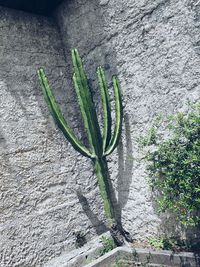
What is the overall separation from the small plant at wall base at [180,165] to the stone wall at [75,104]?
0.31 metres

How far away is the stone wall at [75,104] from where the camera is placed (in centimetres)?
311

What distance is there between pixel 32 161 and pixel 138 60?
173 centimetres

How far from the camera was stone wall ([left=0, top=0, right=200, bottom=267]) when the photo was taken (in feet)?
10.2

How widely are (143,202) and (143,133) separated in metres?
0.82

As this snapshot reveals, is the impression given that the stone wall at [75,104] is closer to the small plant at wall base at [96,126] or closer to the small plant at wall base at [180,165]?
the small plant at wall base at [96,126]

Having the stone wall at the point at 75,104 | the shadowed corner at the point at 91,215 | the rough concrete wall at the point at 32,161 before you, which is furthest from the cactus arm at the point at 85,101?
the shadowed corner at the point at 91,215

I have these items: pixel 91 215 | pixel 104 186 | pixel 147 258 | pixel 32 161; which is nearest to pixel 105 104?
pixel 104 186

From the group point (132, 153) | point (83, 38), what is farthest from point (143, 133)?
point (83, 38)

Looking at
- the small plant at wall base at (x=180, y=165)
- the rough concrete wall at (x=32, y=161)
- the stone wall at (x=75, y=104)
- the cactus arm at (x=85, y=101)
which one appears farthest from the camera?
the cactus arm at (x=85, y=101)

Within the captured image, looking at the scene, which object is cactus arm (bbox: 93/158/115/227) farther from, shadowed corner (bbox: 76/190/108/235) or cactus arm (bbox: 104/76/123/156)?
shadowed corner (bbox: 76/190/108/235)

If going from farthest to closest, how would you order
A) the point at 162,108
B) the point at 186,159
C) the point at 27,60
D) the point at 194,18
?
the point at 27,60
the point at 162,108
the point at 194,18
the point at 186,159

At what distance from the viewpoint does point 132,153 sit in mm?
3547

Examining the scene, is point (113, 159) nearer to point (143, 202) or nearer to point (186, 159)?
point (143, 202)

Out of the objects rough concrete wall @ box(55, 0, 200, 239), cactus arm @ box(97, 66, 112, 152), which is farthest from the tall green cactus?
rough concrete wall @ box(55, 0, 200, 239)
